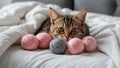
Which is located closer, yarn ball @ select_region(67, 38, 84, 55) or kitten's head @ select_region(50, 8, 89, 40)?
yarn ball @ select_region(67, 38, 84, 55)

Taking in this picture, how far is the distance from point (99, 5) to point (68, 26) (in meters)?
0.83

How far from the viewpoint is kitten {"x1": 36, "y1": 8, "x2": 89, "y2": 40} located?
1151 millimetres

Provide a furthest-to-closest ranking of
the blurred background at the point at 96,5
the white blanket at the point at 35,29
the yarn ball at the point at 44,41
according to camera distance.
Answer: the blurred background at the point at 96,5 → the yarn ball at the point at 44,41 → the white blanket at the point at 35,29

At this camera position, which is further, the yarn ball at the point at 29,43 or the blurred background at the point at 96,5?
the blurred background at the point at 96,5

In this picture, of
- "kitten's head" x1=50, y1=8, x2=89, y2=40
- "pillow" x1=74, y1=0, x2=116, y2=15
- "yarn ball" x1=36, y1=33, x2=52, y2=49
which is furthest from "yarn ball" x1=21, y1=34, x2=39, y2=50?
"pillow" x1=74, y1=0, x2=116, y2=15

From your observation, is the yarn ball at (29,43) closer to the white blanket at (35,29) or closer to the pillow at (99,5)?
the white blanket at (35,29)

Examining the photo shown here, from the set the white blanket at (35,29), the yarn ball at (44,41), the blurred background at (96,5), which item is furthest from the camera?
the blurred background at (96,5)

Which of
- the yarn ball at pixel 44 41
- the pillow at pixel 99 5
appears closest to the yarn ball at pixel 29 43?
the yarn ball at pixel 44 41

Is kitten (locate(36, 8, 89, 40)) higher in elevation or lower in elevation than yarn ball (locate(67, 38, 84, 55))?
higher

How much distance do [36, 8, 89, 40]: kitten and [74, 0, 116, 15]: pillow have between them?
707mm

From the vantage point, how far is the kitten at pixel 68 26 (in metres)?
1.15

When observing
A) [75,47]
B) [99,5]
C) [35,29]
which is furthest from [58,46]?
[99,5]

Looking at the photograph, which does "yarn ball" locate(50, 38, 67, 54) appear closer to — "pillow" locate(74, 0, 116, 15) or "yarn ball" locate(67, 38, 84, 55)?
"yarn ball" locate(67, 38, 84, 55)

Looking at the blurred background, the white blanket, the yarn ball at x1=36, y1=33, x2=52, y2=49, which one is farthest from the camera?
the blurred background
